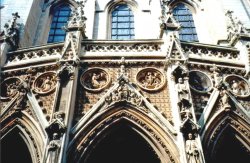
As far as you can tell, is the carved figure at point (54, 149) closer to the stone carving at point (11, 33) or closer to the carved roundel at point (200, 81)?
the carved roundel at point (200, 81)

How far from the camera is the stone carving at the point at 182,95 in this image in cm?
990

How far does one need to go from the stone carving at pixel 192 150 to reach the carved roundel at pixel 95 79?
3625 mm

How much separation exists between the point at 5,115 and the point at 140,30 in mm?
7737

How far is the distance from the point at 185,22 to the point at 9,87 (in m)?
9.34

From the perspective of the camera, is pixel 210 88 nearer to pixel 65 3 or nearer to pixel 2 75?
pixel 2 75

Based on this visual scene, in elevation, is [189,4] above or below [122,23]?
above

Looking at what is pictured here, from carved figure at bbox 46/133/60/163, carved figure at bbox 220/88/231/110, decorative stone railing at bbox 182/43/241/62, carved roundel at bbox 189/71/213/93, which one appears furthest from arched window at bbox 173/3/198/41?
carved figure at bbox 46/133/60/163

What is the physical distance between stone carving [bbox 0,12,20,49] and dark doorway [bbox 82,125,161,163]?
6.09m

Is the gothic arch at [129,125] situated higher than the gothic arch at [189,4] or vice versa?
the gothic arch at [189,4]

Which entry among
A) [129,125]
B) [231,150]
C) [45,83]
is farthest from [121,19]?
[231,150]

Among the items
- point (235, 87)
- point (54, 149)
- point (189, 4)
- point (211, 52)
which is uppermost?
point (189, 4)

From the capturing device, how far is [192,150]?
8734 mm

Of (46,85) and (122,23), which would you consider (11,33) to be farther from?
(122,23)

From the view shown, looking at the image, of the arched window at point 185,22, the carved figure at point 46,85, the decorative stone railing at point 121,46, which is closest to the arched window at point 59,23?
the decorative stone railing at point 121,46
